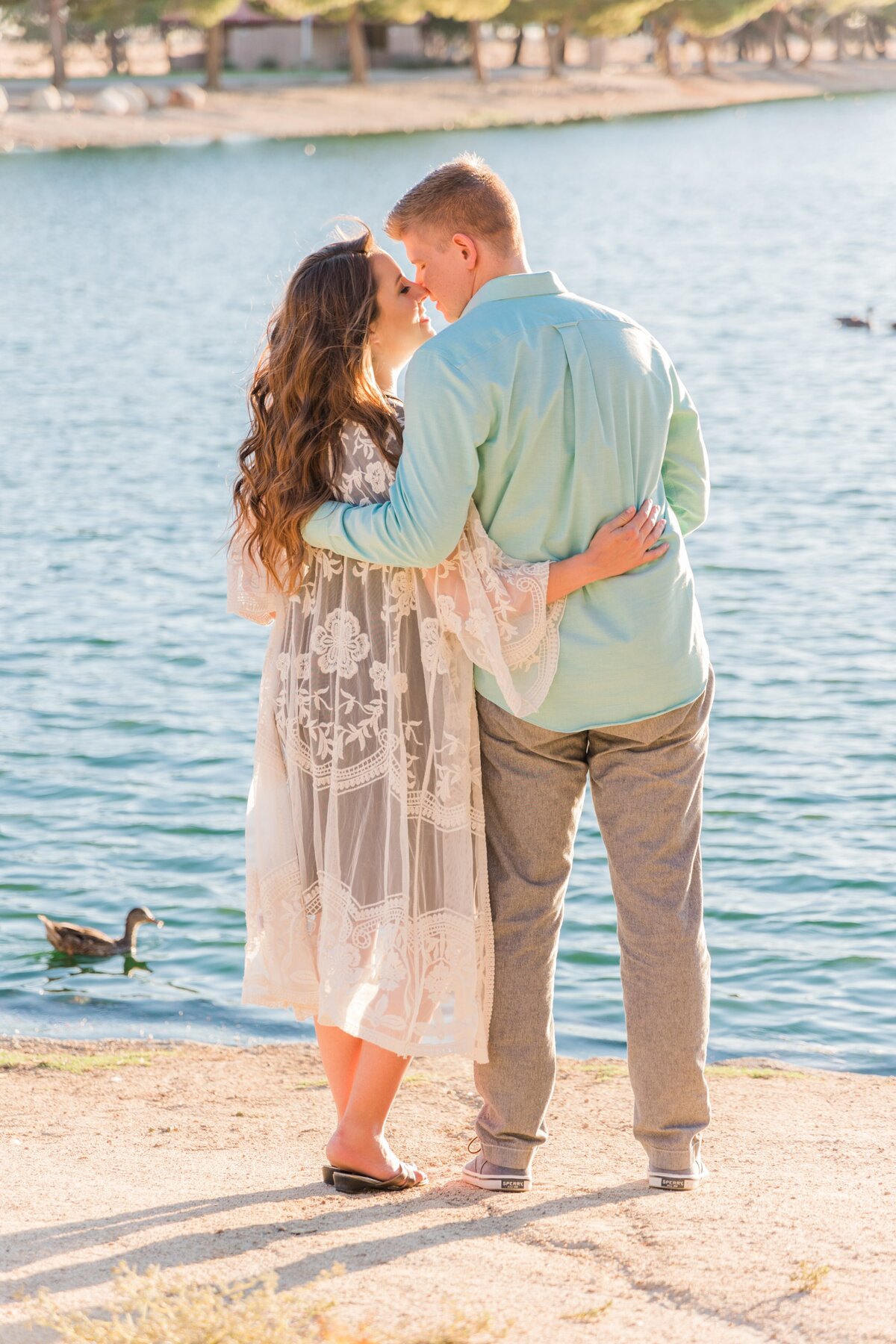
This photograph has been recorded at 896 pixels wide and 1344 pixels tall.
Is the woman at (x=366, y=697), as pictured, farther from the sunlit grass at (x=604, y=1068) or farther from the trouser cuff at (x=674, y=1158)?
the sunlit grass at (x=604, y=1068)

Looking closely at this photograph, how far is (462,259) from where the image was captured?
2.95 metres

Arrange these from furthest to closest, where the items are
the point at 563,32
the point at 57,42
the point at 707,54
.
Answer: the point at 707,54
the point at 563,32
the point at 57,42

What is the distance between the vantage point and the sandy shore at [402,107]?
159 ft

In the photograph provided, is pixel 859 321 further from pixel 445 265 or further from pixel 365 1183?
pixel 365 1183

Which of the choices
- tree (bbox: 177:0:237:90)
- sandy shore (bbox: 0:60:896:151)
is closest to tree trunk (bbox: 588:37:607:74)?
sandy shore (bbox: 0:60:896:151)

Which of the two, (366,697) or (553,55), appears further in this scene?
(553,55)

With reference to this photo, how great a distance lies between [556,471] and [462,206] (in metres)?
0.50

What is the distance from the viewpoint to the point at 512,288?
116 inches

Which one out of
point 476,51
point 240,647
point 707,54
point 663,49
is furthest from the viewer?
point 707,54

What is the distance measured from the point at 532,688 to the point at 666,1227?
105cm

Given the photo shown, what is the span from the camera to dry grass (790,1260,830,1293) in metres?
2.76

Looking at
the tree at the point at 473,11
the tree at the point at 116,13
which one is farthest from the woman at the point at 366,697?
the tree at the point at 473,11

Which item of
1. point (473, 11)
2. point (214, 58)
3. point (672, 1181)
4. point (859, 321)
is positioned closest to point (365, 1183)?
point (672, 1181)

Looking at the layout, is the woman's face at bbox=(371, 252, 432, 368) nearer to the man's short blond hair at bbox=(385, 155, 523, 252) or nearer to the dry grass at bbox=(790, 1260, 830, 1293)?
the man's short blond hair at bbox=(385, 155, 523, 252)
